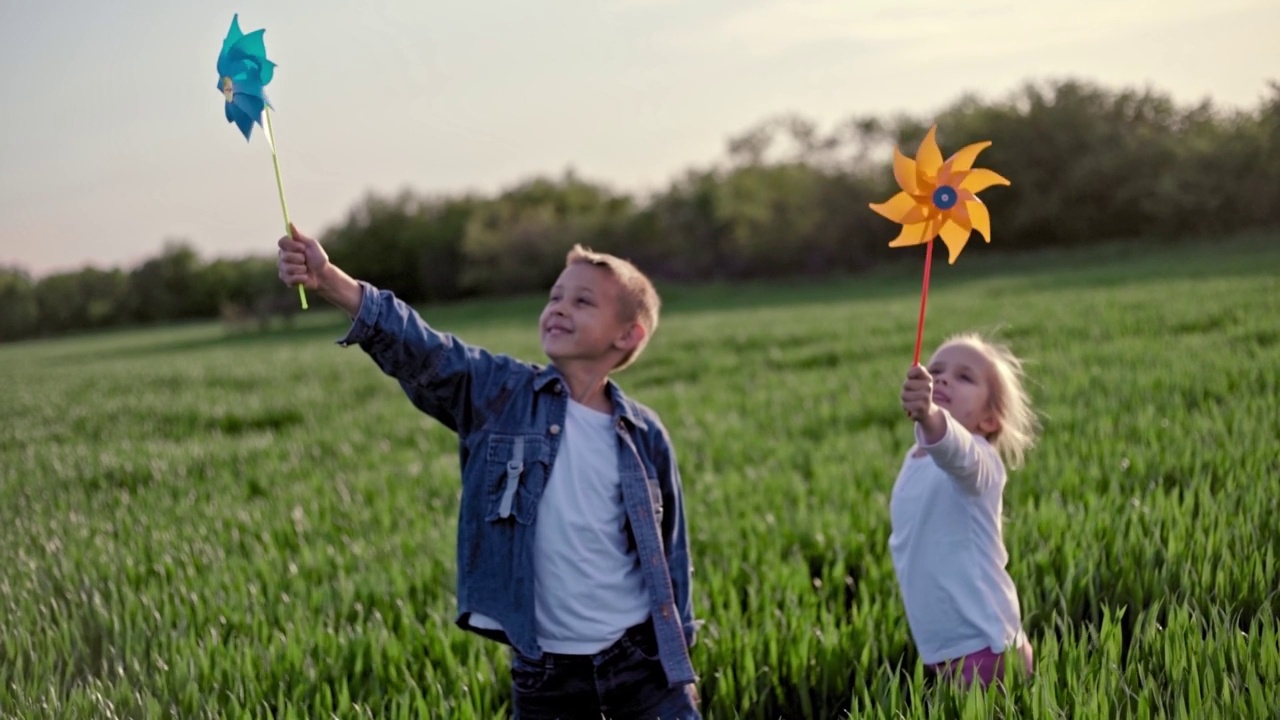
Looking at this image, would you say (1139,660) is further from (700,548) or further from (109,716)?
(109,716)

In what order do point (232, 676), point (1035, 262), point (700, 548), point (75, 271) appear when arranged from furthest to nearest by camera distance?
point (75, 271)
point (1035, 262)
point (700, 548)
point (232, 676)

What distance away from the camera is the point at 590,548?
288 cm

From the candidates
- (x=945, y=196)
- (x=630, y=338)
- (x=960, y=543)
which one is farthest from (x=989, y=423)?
(x=630, y=338)

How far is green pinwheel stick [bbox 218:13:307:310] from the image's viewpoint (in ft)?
8.75

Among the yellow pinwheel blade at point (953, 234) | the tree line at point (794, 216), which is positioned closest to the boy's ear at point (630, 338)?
the yellow pinwheel blade at point (953, 234)

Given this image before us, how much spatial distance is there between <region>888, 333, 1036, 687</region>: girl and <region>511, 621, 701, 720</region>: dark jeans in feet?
2.41

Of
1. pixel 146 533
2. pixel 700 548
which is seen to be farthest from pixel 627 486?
pixel 146 533

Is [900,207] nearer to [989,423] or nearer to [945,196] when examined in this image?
[945,196]

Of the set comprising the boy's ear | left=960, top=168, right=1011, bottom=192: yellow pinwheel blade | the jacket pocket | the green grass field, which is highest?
left=960, top=168, right=1011, bottom=192: yellow pinwheel blade

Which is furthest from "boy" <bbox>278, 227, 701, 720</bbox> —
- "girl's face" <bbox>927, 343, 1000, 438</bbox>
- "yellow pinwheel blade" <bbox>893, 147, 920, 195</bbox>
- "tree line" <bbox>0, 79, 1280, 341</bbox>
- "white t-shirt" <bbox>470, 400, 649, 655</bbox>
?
"tree line" <bbox>0, 79, 1280, 341</bbox>

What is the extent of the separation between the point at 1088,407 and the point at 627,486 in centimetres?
507

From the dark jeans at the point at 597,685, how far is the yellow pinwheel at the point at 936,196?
1246 millimetres

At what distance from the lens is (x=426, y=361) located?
113 inches

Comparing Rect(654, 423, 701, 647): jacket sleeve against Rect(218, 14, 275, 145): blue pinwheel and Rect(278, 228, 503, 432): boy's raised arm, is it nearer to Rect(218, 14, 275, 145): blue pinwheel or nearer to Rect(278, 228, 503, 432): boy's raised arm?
Rect(278, 228, 503, 432): boy's raised arm
